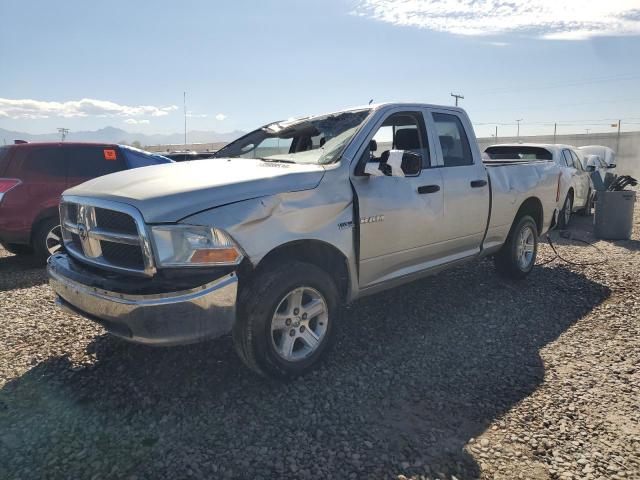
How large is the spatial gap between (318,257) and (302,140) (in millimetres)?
1185

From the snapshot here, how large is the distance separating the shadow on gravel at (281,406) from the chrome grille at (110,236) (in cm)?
92

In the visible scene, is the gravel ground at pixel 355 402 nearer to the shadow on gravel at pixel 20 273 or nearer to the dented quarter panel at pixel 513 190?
the dented quarter panel at pixel 513 190

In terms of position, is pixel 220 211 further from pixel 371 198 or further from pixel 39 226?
pixel 39 226

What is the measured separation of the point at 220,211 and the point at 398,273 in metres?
1.84

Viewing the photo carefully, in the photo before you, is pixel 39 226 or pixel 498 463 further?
pixel 39 226

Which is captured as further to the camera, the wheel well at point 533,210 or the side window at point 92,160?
the side window at point 92,160

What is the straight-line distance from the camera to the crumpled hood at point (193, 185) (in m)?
2.76

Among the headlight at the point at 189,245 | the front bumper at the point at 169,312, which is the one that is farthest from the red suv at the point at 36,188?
the headlight at the point at 189,245

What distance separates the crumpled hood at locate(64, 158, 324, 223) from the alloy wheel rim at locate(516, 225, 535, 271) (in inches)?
134

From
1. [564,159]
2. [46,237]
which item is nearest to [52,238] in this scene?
[46,237]

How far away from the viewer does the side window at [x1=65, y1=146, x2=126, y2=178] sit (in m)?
7.17

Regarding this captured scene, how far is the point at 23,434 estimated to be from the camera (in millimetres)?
2740

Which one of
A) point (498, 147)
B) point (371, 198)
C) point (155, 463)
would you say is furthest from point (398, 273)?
point (498, 147)

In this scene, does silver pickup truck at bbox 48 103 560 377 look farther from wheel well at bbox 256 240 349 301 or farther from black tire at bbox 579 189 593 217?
black tire at bbox 579 189 593 217
